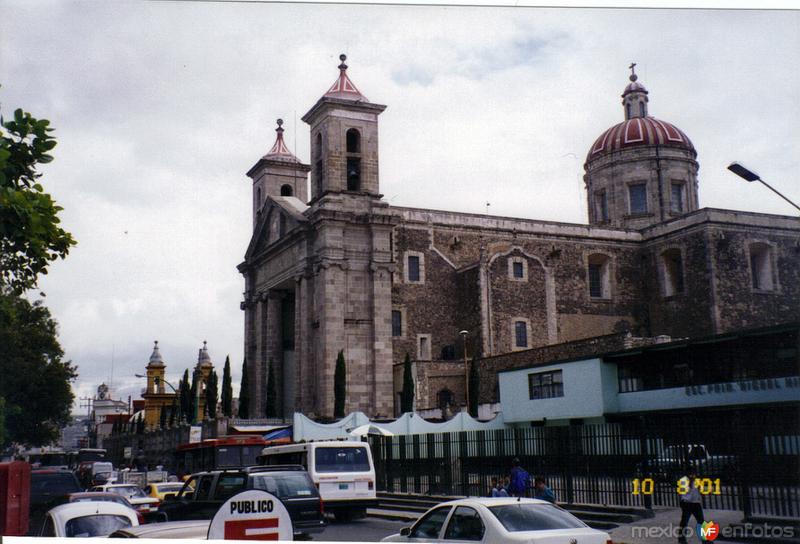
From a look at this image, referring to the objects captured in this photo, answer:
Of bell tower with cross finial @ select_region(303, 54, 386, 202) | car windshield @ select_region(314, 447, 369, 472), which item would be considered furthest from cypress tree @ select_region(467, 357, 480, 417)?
car windshield @ select_region(314, 447, 369, 472)

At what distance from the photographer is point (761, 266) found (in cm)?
4838

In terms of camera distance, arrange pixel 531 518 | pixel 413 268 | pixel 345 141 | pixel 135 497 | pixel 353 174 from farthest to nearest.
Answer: pixel 413 268, pixel 353 174, pixel 345 141, pixel 135 497, pixel 531 518

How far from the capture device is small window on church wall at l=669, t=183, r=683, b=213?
187 ft

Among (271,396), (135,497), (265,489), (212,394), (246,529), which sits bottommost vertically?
(135,497)

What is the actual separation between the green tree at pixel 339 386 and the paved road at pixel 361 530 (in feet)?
65.8

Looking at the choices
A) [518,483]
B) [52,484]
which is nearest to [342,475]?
[518,483]

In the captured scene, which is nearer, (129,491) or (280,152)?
(129,491)

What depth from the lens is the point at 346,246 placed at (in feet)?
141

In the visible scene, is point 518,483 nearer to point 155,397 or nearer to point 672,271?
point 672,271

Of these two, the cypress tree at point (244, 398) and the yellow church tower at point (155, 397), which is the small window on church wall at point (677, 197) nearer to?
the cypress tree at point (244, 398)

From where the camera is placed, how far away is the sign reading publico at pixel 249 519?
646 centimetres

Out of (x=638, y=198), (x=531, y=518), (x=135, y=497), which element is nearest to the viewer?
(x=531, y=518)

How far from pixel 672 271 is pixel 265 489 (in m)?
41.6

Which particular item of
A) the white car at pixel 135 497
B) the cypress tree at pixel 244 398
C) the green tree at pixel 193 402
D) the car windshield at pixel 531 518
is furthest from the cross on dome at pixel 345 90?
the car windshield at pixel 531 518
